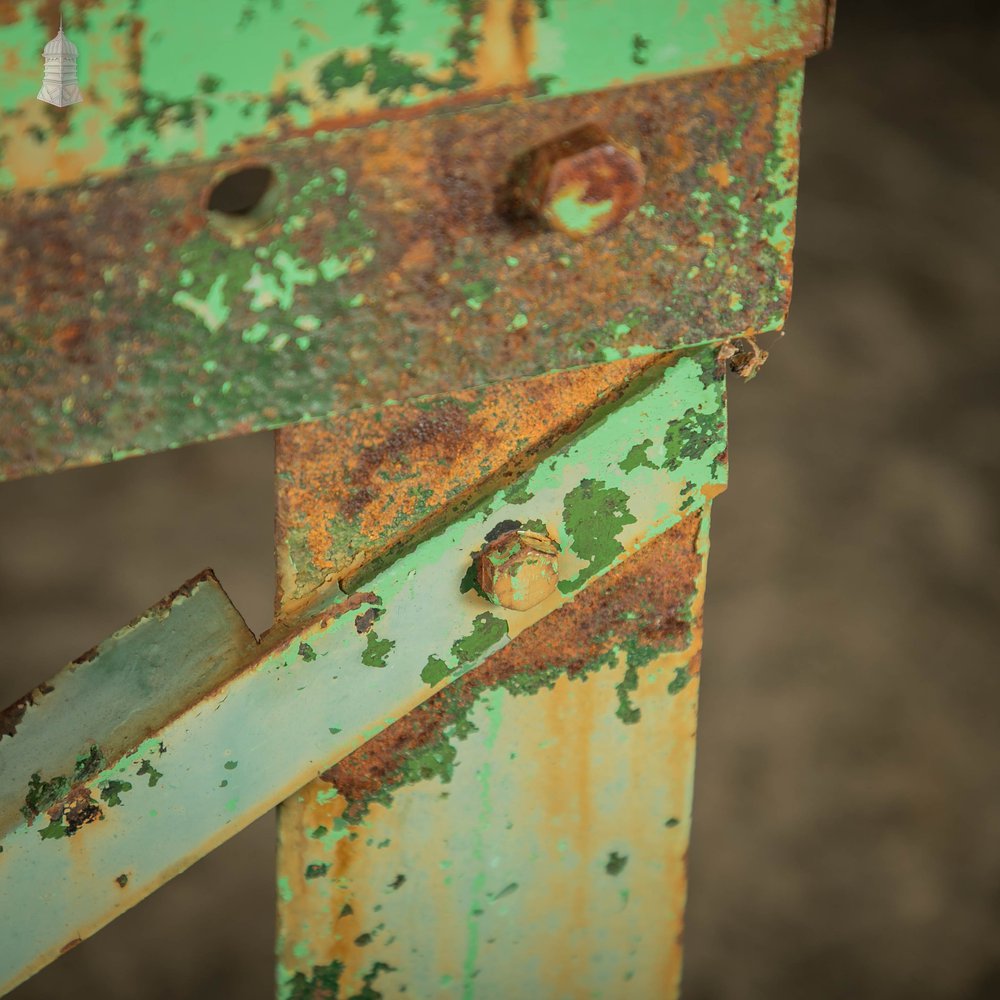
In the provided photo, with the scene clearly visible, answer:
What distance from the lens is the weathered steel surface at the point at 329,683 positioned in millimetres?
747

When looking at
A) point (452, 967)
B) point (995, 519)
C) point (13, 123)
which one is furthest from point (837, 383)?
point (13, 123)

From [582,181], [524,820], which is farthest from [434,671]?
[582,181]

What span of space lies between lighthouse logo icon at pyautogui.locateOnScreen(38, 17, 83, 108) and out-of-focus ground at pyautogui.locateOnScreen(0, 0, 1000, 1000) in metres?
2.03

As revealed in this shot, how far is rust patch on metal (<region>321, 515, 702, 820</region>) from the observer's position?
82 cm

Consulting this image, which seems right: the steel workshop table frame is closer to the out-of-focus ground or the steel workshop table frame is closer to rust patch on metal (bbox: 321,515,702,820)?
rust patch on metal (bbox: 321,515,702,820)

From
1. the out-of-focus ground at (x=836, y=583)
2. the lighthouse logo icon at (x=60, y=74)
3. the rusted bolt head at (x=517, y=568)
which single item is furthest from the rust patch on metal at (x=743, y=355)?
the out-of-focus ground at (x=836, y=583)

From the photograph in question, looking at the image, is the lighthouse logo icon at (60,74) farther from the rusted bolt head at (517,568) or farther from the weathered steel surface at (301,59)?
the rusted bolt head at (517,568)

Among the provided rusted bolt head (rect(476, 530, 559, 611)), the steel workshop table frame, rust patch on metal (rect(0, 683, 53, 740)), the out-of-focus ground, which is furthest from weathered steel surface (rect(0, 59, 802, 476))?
the out-of-focus ground

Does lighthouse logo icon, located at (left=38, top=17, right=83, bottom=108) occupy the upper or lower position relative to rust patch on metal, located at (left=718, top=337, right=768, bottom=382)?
lower

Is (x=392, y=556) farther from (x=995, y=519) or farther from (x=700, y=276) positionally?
(x=995, y=519)

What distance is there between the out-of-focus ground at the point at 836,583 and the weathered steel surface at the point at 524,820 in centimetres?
157

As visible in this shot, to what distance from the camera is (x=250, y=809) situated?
776mm

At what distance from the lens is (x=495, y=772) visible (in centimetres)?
85

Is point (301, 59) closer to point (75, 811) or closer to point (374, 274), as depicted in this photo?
point (374, 274)
